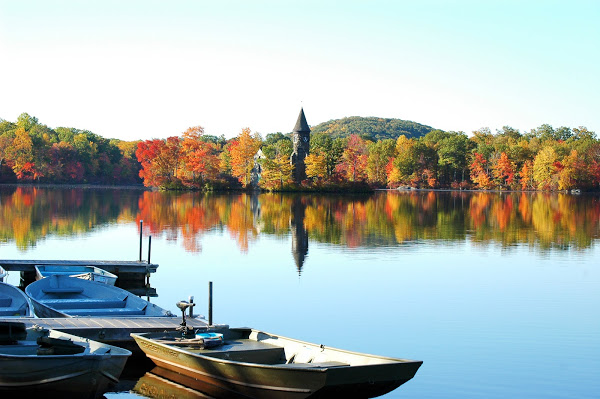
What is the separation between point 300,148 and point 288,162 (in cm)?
356

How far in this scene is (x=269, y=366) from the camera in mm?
11289

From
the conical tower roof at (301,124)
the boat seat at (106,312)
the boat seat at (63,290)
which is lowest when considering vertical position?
the boat seat at (106,312)

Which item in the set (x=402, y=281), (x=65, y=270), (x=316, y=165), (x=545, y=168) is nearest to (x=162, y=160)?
(x=316, y=165)

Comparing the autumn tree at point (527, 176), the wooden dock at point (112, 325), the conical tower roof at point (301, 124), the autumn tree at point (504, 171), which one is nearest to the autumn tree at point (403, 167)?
the autumn tree at point (504, 171)

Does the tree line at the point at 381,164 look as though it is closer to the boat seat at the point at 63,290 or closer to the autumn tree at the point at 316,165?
the autumn tree at the point at 316,165

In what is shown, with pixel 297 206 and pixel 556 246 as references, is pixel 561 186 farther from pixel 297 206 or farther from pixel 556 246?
pixel 556 246

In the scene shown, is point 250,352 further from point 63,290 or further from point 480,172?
point 480,172

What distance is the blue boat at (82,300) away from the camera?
52.5 feet

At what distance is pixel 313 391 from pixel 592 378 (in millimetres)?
5585

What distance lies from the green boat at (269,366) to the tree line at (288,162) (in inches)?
3425

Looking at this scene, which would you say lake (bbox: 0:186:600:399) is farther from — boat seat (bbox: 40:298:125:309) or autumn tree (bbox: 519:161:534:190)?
autumn tree (bbox: 519:161:534:190)

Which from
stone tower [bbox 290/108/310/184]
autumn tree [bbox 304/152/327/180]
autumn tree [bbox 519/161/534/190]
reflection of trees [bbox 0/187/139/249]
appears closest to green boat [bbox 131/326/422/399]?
reflection of trees [bbox 0/187/139/249]

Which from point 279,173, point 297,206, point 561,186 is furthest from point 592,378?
point 561,186

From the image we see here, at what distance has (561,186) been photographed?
117375 millimetres
